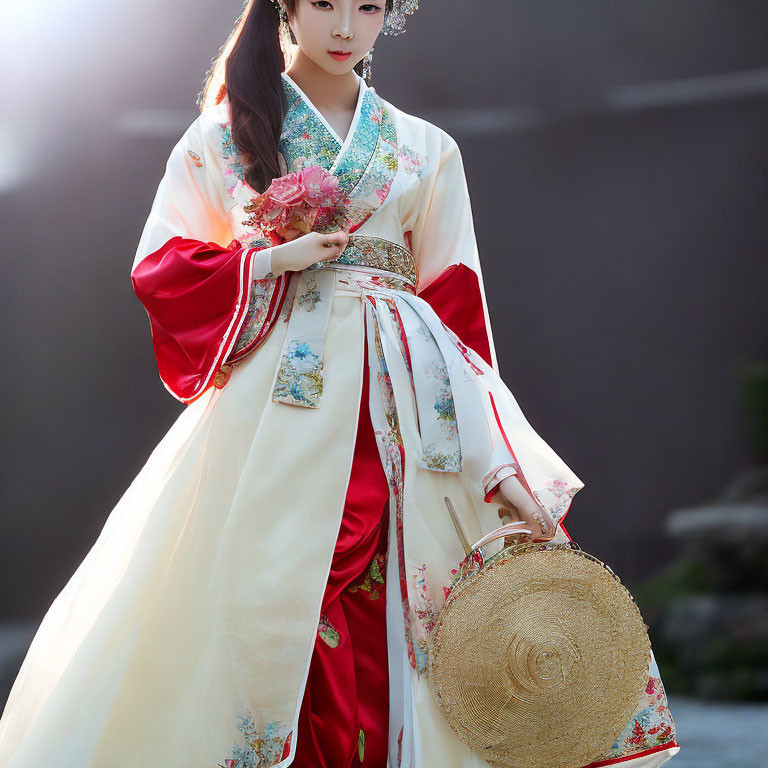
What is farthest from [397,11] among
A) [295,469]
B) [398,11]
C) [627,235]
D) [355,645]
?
[627,235]

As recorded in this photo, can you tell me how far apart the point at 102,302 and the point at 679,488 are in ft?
6.23

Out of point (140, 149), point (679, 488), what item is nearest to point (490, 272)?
point (679, 488)

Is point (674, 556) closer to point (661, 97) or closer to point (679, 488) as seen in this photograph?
point (679, 488)

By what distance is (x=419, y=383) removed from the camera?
1.52 metres

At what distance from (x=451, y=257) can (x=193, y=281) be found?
0.45 metres

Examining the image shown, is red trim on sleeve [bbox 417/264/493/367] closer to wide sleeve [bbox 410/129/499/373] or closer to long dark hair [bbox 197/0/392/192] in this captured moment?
wide sleeve [bbox 410/129/499/373]

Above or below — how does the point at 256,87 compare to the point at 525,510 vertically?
above

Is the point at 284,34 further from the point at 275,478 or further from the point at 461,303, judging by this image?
the point at 275,478

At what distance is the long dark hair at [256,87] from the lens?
154 centimetres

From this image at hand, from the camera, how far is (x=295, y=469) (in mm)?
1428

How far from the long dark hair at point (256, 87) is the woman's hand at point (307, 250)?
13cm

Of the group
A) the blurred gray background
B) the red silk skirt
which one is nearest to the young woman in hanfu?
the red silk skirt

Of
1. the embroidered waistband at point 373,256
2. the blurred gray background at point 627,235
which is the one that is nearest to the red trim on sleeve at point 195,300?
the embroidered waistband at point 373,256

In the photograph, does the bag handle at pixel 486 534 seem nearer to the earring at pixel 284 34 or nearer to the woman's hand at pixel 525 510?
the woman's hand at pixel 525 510
